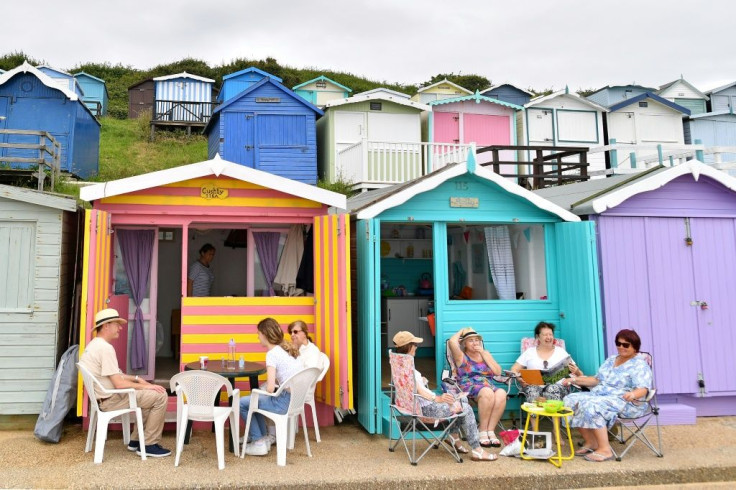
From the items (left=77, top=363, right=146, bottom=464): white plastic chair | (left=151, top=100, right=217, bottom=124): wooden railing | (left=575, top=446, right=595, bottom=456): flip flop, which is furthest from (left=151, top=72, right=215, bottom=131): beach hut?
(left=575, top=446, right=595, bottom=456): flip flop

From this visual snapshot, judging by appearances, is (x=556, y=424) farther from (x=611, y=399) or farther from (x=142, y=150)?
(x=142, y=150)

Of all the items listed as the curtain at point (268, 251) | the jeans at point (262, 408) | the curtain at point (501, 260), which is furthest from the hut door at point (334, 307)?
the curtain at point (501, 260)

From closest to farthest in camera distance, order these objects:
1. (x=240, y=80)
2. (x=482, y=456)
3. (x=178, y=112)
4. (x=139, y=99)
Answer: (x=482, y=456) → (x=240, y=80) → (x=178, y=112) → (x=139, y=99)

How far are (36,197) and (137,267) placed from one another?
4.70 ft

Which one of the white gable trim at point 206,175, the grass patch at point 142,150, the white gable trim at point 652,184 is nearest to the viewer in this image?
the white gable trim at point 206,175

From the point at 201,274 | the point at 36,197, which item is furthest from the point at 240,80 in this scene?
the point at 36,197

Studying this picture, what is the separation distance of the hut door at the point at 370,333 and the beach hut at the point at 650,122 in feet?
51.2

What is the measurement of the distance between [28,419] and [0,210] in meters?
2.16

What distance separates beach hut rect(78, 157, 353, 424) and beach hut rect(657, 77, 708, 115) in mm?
20847

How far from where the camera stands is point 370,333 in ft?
19.4

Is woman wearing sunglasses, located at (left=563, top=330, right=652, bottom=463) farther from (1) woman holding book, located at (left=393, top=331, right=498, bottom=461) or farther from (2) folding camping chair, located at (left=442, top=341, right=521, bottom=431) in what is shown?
(1) woman holding book, located at (left=393, top=331, right=498, bottom=461)

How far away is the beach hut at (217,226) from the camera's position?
5.86 meters

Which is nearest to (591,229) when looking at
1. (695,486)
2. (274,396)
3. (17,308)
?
(695,486)

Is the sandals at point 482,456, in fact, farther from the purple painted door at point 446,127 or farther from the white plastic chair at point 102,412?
the purple painted door at point 446,127
